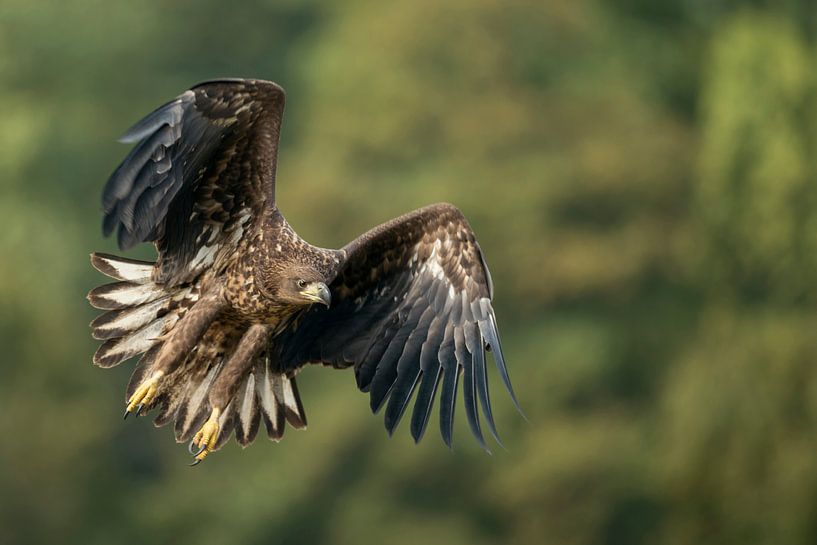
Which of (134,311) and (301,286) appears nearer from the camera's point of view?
(301,286)

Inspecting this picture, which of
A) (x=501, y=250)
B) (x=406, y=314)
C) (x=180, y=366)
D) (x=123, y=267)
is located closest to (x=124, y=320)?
(x=123, y=267)

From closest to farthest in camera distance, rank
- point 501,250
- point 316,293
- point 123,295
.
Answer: point 316,293
point 123,295
point 501,250

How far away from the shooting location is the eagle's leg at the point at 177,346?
6.41m

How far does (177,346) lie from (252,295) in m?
0.47

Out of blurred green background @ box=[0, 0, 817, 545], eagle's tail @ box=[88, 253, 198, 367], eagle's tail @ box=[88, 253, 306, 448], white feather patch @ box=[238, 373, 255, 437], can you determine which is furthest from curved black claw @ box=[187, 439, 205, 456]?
blurred green background @ box=[0, 0, 817, 545]

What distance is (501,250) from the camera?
16.1m

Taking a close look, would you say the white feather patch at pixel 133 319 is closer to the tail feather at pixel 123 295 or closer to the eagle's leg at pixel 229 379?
the tail feather at pixel 123 295

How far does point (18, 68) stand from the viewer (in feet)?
52.4

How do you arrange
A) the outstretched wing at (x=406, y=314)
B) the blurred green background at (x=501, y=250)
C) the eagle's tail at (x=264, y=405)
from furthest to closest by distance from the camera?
the blurred green background at (x=501, y=250), the eagle's tail at (x=264, y=405), the outstretched wing at (x=406, y=314)

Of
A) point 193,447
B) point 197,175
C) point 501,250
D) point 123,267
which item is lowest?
point 193,447

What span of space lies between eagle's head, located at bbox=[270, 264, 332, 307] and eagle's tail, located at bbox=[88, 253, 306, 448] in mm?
556

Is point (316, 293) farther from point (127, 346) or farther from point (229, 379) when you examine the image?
point (127, 346)

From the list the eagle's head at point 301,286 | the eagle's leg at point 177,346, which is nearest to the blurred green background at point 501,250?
the eagle's leg at point 177,346

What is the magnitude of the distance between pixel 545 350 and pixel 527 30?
4220mm
